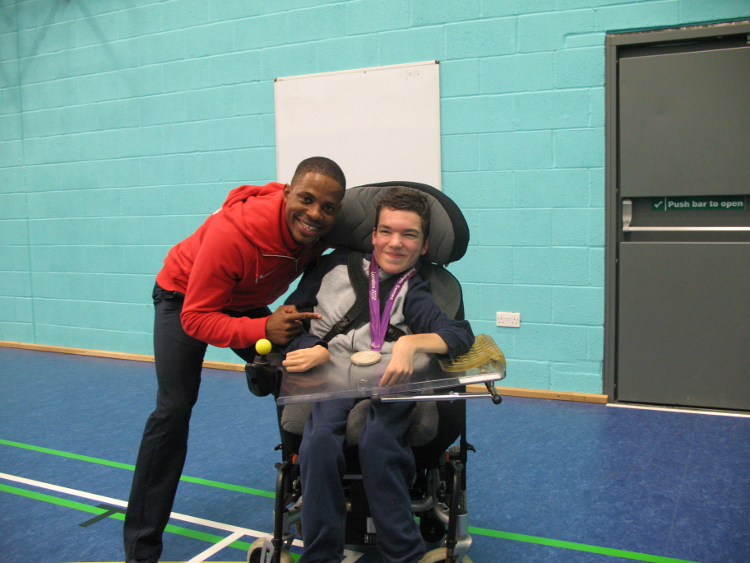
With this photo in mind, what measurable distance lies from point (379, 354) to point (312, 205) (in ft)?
1.47

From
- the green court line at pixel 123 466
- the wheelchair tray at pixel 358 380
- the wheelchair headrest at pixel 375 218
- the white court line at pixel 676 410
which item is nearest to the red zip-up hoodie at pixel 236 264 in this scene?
the wheelchair headrest at pixel 375 218

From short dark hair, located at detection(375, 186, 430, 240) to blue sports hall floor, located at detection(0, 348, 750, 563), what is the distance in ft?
3.38

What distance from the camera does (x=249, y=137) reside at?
13.3 ft

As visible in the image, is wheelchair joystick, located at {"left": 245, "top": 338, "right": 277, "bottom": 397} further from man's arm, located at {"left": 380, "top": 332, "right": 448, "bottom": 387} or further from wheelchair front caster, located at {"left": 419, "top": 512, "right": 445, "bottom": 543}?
wheelchair front caster, located at {"left": 419, "top": 512, "right": 445, "bottom": 543}

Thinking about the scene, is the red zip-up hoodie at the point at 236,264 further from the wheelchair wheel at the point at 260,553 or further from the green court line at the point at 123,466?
the green court line at the point at 123,466

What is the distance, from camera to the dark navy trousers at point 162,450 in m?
1.85

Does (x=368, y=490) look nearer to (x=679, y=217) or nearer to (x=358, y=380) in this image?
(x=358, y=380)

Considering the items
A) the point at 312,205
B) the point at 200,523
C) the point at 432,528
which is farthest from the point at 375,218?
the point at 200,523

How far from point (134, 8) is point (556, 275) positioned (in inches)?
134

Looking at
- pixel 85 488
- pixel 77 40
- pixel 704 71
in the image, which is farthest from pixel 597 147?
pixel 77 40

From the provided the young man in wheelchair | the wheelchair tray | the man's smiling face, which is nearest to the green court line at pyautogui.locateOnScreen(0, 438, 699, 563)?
the young man in wheelchair

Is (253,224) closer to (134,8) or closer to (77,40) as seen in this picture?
(134,8)

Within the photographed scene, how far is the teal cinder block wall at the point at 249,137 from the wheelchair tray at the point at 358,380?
6.46 feet

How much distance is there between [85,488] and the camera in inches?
96.8
